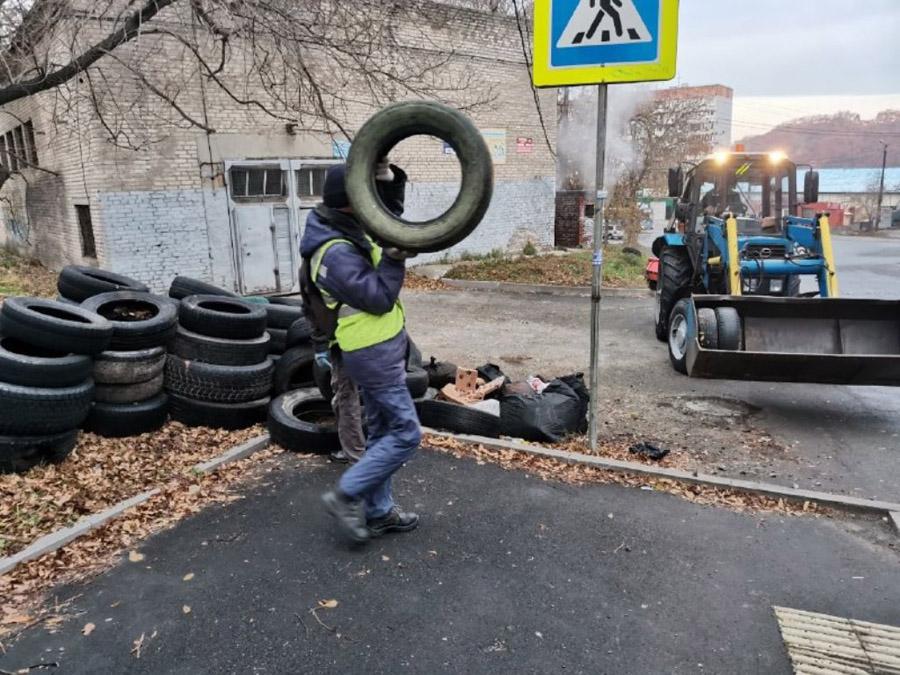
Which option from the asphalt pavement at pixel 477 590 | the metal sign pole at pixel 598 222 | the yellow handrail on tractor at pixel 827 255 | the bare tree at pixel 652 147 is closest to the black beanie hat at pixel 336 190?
the asphalt pavement at pixel 477 590

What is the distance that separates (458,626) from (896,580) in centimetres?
227

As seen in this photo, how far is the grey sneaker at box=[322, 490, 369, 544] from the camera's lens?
331cm

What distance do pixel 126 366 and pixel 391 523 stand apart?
7.77 ft

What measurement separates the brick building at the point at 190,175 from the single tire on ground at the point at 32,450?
6.42 m

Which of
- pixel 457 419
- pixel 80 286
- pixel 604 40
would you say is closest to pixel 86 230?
pixel 80 286

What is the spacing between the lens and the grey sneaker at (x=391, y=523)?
3.56m

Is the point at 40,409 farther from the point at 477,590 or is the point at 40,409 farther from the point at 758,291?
the point at 758,291

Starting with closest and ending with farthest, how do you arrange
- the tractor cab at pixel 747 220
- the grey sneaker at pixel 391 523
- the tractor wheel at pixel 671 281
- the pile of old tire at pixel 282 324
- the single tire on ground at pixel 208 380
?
1. the grey sneaker at pixel 391 523
2. the single tire on ground at pixel 208 380
3. the pile of old tire at pixel 282 324
4. the tractor cab at pixel 747 220
5. the tractor wheel at pixel 671 281

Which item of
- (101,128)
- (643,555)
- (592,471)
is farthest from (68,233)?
(643,555)

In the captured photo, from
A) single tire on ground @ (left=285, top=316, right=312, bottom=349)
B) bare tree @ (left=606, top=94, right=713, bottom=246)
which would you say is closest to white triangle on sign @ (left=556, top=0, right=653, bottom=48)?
single tire on ground @ (left=285, top=316, right=312, bottom=349)

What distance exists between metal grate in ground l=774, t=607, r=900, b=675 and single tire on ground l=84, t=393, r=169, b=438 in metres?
4.22

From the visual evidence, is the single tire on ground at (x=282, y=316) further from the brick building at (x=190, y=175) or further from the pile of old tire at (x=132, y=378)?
the brick building at (x=190, y=175)

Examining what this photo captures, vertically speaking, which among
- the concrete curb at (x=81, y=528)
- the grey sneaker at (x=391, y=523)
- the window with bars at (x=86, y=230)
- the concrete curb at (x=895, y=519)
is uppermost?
the window with bars at (x=86, y=230)

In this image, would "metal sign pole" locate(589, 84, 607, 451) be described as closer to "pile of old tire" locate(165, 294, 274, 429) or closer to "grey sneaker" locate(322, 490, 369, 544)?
"grey sneaker" locate(322, 490, 369, 544)
